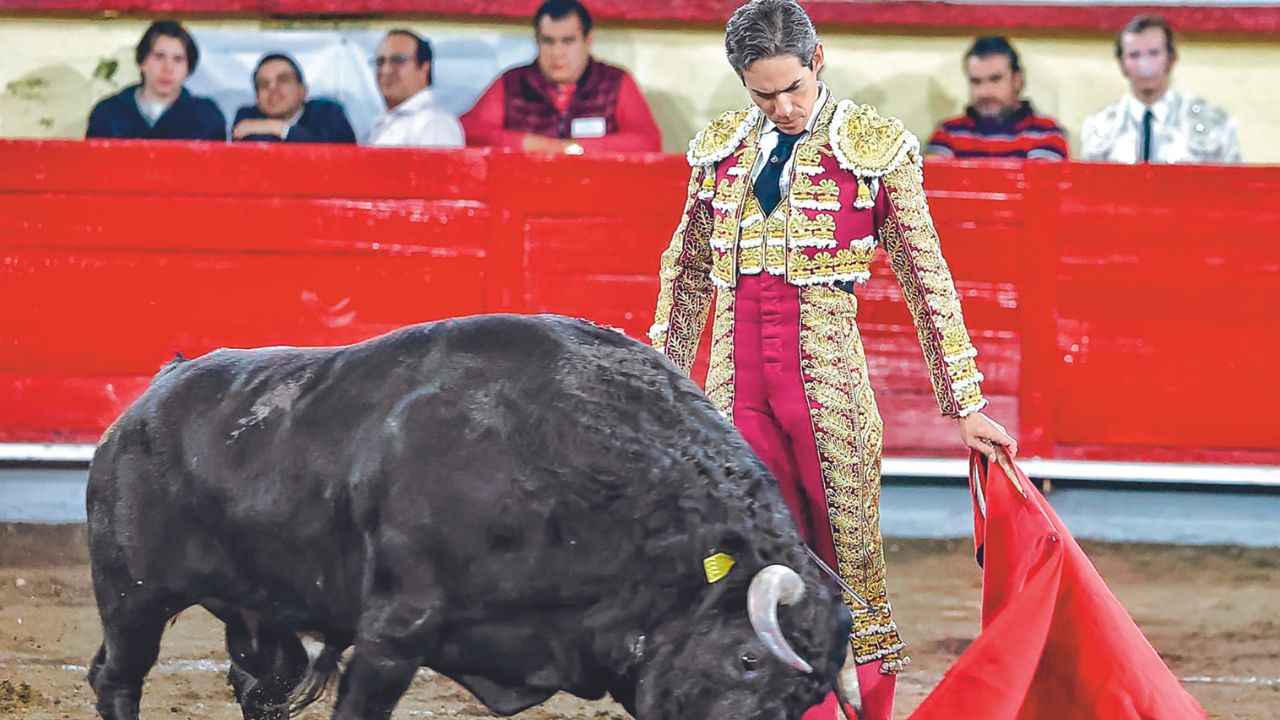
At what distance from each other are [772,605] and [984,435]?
0.62m

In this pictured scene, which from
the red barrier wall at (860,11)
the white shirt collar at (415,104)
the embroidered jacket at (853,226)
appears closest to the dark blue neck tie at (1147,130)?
the red barrier wall at (860,11)

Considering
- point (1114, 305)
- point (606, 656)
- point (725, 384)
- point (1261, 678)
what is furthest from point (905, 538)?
point (606, 656)

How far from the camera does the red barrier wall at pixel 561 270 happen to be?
4914 millimetres

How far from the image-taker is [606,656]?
199 cm

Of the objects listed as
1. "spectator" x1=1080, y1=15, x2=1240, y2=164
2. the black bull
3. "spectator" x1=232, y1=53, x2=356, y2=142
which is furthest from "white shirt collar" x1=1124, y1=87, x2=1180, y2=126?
the black bull

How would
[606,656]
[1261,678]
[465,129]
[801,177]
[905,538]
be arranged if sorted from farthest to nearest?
[465,129], [905,538], [1261,678], [801,177], [606,656]

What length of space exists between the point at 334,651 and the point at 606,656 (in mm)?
600

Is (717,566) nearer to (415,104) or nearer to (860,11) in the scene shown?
(415,104)

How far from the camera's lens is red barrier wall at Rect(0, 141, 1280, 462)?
4914 mm

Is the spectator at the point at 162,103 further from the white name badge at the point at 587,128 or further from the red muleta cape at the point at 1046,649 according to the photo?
the red muleta cape at the point at 1046,649

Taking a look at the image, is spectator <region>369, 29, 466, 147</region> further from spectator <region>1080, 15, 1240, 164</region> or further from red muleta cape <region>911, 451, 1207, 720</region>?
red muleta cape <region>911, 451, 1207, 720</region>

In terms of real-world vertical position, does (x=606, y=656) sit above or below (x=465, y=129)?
below

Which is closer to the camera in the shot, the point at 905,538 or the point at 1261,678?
the point at 1261,678

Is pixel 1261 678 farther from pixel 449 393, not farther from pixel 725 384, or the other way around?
pixel 449 393
